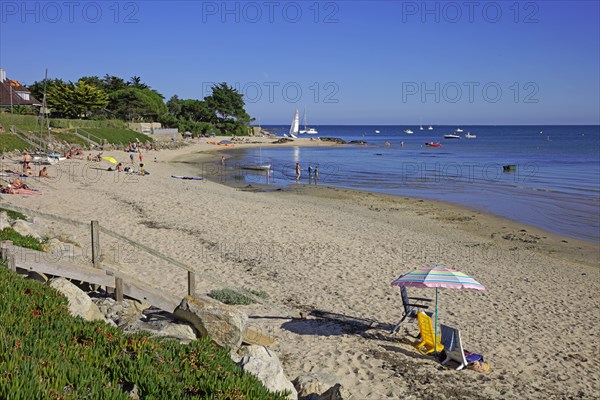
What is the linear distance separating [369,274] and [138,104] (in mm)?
82884

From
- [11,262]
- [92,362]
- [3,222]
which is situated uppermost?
[3,222]

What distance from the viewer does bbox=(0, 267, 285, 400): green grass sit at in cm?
454

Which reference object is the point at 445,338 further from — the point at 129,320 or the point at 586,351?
the point at 129,320

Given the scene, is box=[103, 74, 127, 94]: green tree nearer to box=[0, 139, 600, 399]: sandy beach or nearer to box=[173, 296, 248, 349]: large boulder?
box=[0, 139, 600, 399]: sandy beach

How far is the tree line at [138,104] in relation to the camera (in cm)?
7069

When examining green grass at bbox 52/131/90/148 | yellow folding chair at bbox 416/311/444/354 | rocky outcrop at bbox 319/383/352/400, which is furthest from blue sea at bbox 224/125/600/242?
rocky outcrop at bbox 319/383/352/400

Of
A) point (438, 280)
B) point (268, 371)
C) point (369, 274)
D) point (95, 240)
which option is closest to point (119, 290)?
point (95, 240)

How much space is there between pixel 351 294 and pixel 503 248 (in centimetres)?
976

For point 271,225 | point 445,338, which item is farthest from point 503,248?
point 445,338

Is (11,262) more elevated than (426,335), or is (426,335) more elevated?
(11,262)

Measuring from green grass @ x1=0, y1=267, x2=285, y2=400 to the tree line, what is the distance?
3474cm

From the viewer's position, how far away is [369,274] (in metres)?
14.9

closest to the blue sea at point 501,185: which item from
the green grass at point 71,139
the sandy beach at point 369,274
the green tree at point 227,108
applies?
the sandy beach at point 369,274

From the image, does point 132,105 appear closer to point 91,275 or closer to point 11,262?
point 91,275
